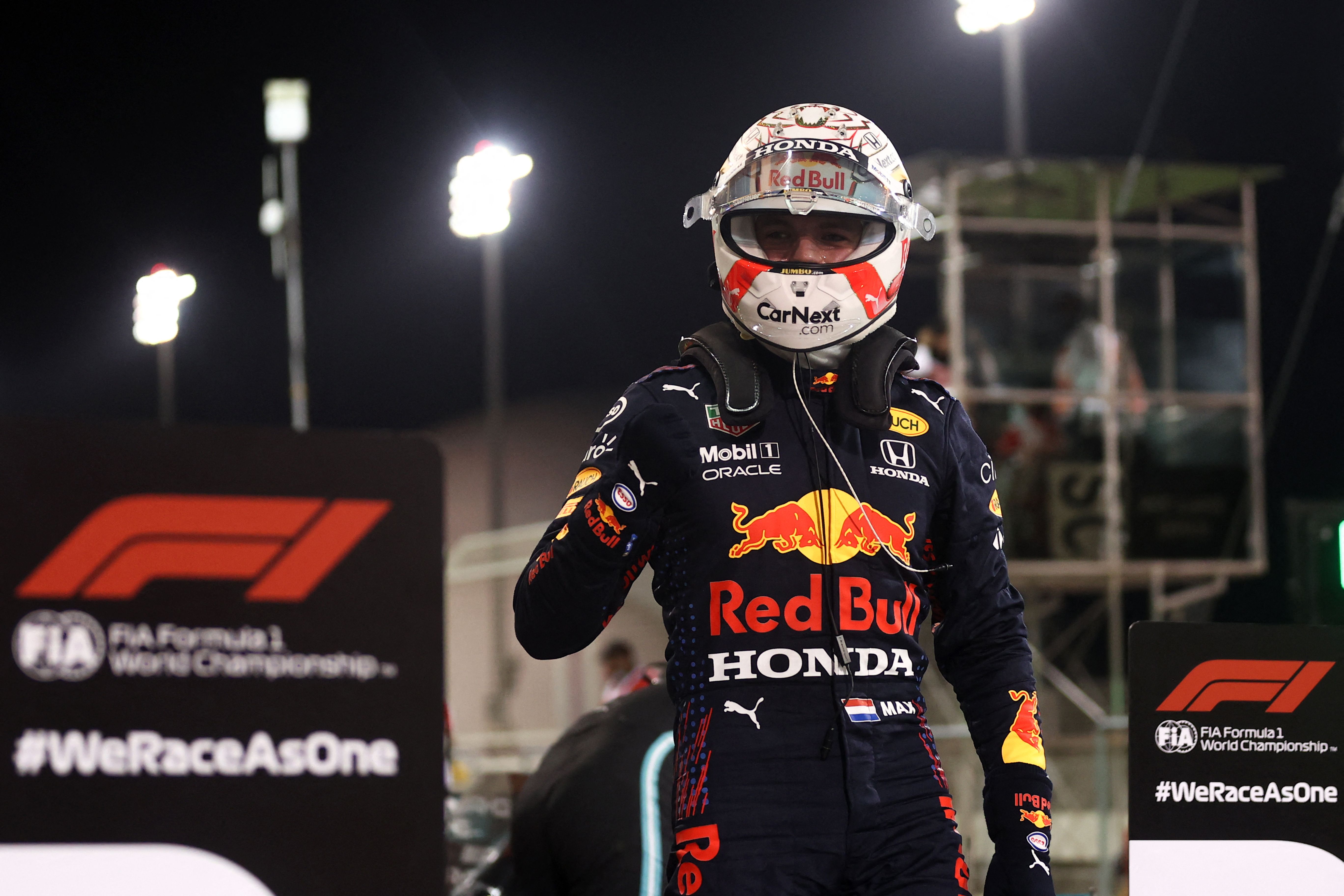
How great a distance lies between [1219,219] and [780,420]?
969 cm

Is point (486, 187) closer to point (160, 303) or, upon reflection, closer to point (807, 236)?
point (160, 303)

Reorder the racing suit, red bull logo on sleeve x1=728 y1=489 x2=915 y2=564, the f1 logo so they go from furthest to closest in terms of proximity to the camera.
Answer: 1. the f1 logo
2. red bull logo on sleeve x1=728 y1=489 x2=915 y2=564
3. the racing suit

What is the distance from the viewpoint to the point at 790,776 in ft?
6.99

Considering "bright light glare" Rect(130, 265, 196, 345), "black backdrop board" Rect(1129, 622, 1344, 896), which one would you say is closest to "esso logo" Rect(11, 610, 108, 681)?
"black backdrop board" Rect(1129, 622, 1344, 896)

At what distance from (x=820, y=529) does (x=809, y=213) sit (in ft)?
2.00

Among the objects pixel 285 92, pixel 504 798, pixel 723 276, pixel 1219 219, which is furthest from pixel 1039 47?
pixel 723 276

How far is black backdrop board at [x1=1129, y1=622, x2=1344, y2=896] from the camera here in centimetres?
284

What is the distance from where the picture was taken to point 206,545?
1.69 metres

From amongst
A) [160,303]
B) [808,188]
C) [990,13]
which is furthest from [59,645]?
[160,303]

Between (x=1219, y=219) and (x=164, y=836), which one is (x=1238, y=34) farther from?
(x=164, y=836)

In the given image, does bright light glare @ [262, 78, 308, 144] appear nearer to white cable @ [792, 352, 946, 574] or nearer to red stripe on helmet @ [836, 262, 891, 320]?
red stripe on helmet @ [836, 262, 891, 320]

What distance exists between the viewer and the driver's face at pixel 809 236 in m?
2.60

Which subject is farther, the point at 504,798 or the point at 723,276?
the point at 504,798

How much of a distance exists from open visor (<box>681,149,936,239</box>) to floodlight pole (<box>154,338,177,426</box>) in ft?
56.0
